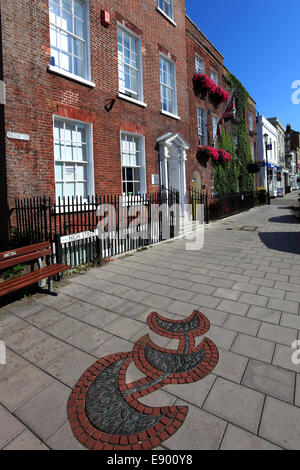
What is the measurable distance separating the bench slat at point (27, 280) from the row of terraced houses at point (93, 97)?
92.2 inches

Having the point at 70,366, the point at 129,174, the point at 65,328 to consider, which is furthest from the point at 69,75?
the point at 70,366

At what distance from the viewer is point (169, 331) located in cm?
369

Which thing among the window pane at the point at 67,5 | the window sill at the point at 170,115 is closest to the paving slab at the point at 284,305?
the window pane at the point at 67,5

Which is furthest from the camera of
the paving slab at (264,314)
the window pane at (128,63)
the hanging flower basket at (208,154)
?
the hanging flower basket at (208,154)

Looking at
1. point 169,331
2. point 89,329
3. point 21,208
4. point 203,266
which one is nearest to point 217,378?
point 169,331

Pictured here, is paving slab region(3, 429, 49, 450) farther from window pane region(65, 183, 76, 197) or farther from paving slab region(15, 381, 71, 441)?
window pane region(65, 183, 76, 197)

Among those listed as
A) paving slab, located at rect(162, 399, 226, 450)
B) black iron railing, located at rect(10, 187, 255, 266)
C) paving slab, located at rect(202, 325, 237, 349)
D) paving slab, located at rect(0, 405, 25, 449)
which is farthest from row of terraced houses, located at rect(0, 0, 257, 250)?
paving slab, located at rect(162, 399, 226, 450)

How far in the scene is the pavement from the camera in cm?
217

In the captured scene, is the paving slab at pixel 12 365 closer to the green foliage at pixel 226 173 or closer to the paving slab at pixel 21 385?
the paving slab at pixel 21 385

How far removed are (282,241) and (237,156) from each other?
14.6 meters

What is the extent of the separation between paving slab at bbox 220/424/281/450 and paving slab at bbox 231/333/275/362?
42.9 inches

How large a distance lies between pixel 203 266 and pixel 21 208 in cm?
456

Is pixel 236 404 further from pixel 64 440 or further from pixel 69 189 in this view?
pixel 69 189

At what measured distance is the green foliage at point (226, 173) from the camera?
1762cm
